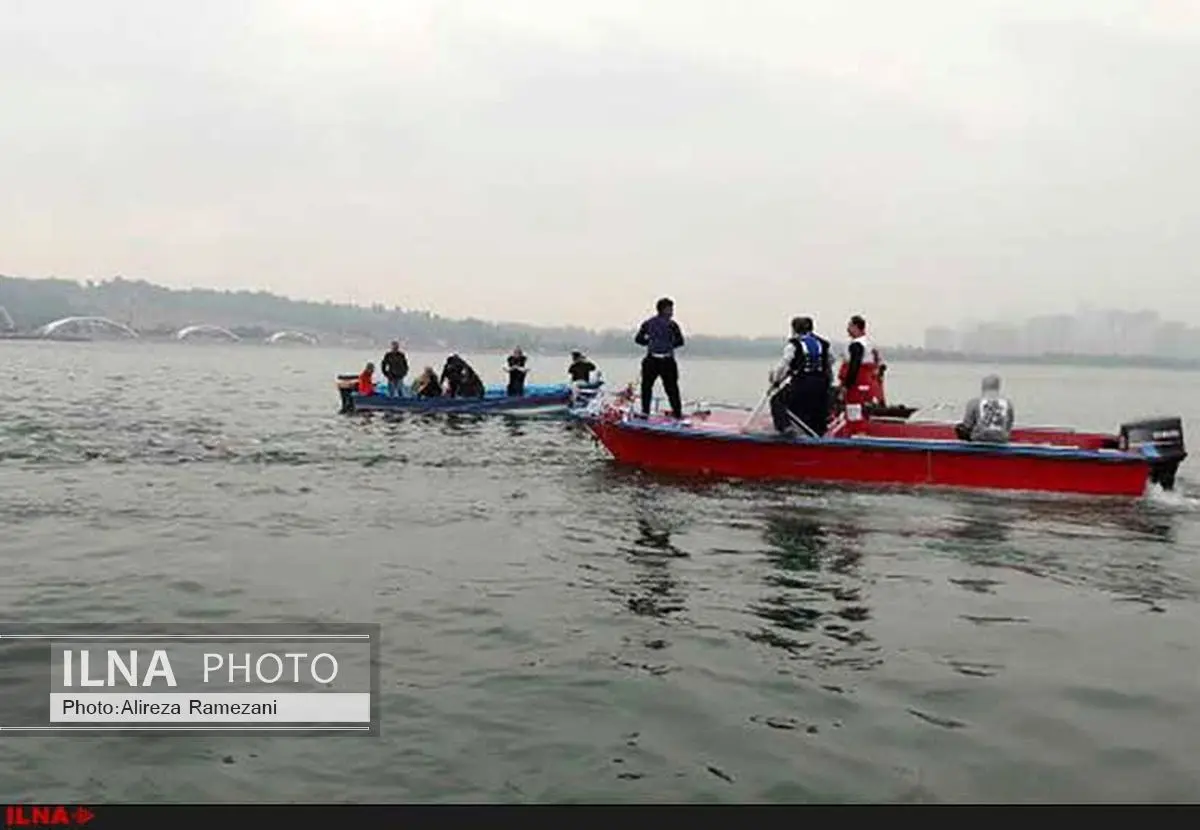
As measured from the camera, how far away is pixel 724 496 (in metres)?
13.7

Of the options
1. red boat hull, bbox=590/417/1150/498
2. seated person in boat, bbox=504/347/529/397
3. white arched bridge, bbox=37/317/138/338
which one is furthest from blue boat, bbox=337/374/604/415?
white arched bridge, bbox=37/317/138/338

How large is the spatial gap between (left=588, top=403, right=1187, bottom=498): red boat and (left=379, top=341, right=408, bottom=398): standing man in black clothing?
1368cm

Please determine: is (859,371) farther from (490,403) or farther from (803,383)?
(490,403)

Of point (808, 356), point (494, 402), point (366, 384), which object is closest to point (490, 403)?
point (494, 402)

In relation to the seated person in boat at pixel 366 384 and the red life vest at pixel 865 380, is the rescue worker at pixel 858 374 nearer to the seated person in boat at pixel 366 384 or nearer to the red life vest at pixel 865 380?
the red life vest at pixel 865 380

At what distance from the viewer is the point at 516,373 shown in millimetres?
27969

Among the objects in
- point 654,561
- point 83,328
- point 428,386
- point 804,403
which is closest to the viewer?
point 654,561

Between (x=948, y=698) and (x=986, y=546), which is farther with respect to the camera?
(x=986, y=546)

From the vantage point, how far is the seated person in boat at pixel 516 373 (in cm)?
2789

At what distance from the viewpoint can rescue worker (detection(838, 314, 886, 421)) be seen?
51.9 ft

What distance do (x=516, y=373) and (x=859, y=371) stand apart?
42.1ft

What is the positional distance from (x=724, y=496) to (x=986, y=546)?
3.62 metres
